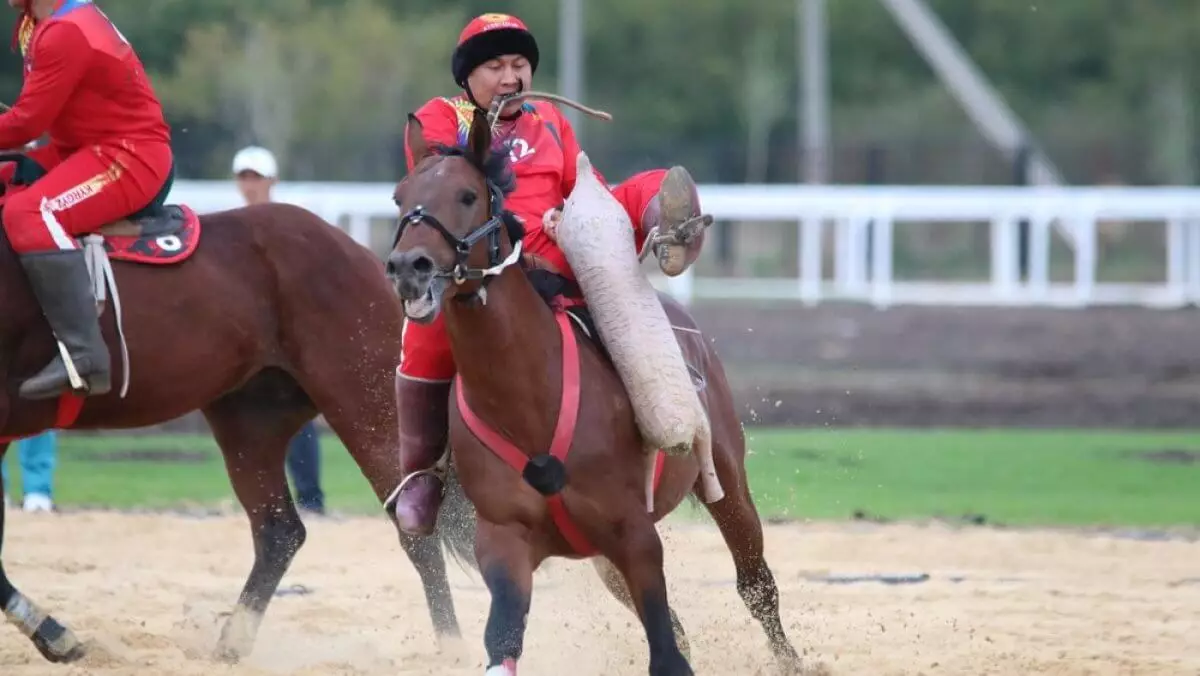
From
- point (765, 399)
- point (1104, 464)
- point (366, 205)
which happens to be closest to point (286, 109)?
point (366, 205)

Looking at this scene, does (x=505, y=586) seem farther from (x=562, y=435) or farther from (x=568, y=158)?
(x=568, y=158)

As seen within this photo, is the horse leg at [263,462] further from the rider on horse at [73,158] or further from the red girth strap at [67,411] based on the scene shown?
the rider on horse at [73,158]

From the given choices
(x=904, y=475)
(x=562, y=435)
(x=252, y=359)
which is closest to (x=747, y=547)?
(x=562, y=435)

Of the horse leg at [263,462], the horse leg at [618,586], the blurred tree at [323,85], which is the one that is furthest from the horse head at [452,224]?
the blurred tree at [323,85]

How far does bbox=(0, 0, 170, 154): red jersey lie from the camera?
7.37 metres

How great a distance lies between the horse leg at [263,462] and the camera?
26.9 ft

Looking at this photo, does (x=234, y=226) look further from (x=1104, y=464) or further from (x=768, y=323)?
(x=768, y=323)

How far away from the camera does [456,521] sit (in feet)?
22.9

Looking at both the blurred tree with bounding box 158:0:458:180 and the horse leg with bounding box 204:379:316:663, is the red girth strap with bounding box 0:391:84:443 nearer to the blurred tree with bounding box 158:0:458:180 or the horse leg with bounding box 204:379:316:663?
the horse leg with bounding box 204:379:316:663

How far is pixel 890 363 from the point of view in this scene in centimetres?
1830

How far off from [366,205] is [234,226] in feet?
46.3

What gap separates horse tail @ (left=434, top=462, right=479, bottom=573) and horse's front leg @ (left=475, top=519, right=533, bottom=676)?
460 millimetres

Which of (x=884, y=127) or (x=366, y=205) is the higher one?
(x=366, y=205)

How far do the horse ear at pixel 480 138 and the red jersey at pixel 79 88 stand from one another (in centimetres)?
232
